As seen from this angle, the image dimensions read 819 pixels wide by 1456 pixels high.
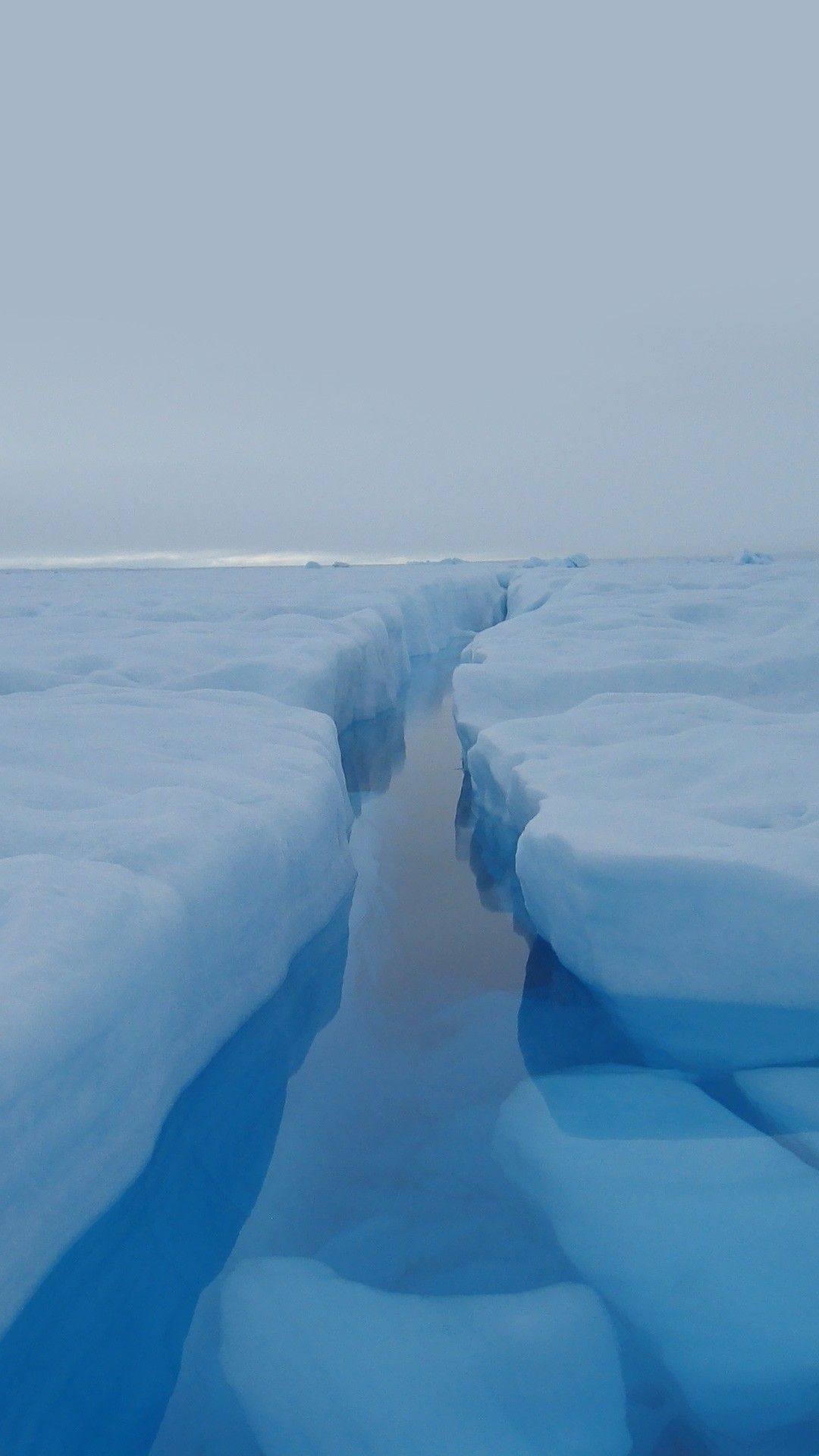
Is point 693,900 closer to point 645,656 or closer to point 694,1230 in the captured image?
point 694,1230

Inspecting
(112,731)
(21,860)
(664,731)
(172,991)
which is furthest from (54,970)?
(664,731)

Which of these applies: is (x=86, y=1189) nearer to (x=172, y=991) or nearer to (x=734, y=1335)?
(x=172, y=991)

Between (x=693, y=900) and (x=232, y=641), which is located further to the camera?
(x=232, y=641)

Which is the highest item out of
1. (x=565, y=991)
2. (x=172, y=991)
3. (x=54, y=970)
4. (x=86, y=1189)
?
(x=54, y=970)

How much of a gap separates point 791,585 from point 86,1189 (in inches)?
352

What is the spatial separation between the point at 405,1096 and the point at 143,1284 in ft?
2.35

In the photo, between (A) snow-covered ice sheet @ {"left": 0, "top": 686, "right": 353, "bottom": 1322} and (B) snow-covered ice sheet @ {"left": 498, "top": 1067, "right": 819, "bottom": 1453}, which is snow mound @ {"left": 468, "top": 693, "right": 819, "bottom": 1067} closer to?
(B) snow-covered ice sheet @ {"left": 498, "top": 1067, "right": 819, "bottom": 1453}

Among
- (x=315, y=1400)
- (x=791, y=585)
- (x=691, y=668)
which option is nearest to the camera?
(x=315, y=1400)

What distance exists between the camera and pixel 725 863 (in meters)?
2.07

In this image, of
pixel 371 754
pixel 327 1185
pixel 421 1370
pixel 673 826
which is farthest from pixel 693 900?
pixel 371 754

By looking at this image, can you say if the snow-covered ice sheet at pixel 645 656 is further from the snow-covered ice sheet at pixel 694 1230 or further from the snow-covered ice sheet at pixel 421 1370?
the snow-covered ice sheet at pixel 421 1370

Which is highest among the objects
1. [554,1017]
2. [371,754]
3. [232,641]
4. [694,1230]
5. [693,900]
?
[232,641]

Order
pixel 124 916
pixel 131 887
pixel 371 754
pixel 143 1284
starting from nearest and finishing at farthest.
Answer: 1. pixel 143 1284
2. pixel 124 916
3. pixel 131 887
4. pixel 371 754

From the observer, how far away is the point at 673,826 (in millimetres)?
2359
